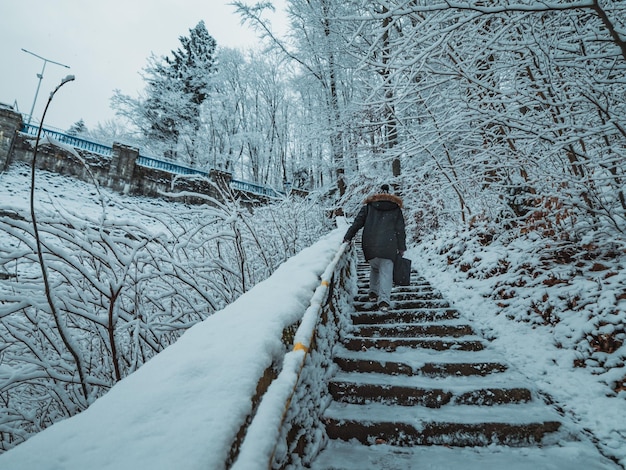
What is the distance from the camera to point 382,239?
4047mm

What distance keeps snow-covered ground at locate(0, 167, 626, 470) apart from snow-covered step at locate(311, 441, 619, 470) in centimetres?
10

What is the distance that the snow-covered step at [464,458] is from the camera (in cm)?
168

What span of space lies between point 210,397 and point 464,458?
1654 mm

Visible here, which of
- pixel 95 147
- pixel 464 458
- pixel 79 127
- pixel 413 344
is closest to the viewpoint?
pixel 464 458

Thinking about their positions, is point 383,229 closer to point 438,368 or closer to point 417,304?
point 417,304

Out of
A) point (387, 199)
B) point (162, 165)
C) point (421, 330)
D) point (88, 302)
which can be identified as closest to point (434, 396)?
point (421, 330)

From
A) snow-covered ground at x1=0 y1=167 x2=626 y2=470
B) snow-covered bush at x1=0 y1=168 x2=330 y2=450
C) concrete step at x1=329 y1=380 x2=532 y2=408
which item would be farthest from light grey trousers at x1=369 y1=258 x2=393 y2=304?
snow-covered bush at x1=0 y1=168 x2=330 y2=450

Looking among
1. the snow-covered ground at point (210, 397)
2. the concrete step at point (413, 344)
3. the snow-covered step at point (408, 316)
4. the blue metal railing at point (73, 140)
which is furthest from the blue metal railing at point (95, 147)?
the snow-covered ground at point (210, 397)

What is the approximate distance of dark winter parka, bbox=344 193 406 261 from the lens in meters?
4.03

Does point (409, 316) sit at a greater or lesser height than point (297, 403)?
greater

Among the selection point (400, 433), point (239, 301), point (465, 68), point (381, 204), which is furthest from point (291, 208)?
point (400, 433)

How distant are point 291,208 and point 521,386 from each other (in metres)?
4.79

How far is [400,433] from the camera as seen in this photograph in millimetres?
1973

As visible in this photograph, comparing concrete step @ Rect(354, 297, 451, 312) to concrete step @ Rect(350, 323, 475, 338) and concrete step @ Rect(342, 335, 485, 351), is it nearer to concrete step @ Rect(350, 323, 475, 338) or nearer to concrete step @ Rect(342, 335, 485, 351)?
concrete step @ Rect(350, 323, 475, 338)
